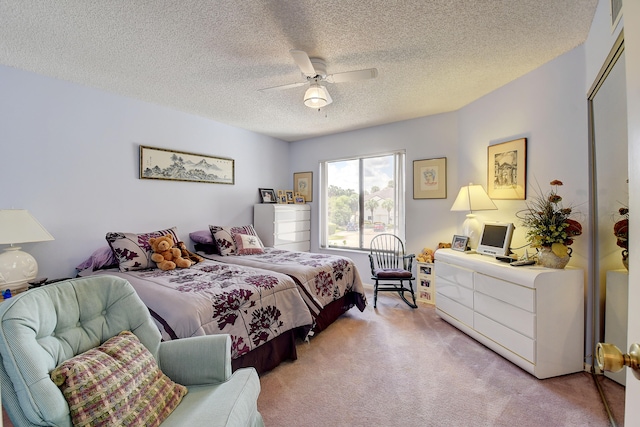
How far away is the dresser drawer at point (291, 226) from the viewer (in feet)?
15.0

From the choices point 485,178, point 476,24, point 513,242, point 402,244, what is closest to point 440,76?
point 476,24

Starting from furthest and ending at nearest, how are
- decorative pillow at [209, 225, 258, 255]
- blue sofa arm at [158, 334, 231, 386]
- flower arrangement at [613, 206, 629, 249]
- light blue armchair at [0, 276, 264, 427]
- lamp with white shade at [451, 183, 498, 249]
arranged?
decorative pillow at [209, 225, 258, 255]
lamp with white shade at [451, 183, 498, 249]
flower arrangement at [613, 206, 629, 249]
blue sofa arm at [158, 334, 231, 386]
light blue armchair at [0, 276, 264, 427]

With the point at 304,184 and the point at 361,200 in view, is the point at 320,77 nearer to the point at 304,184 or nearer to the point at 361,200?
the point at 361,200

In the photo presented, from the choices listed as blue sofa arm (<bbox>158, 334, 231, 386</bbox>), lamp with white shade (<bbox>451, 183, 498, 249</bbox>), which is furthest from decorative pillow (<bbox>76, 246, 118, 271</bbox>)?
lamp with white shade (<bbox>451, 183, 498, 249</bbox>)

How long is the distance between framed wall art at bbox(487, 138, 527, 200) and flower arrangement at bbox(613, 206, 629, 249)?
3.67 feet

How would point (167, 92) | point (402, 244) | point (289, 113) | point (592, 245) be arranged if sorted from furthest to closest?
1. point (402, 244)
2. point (289, 113)
3. point (167, 92)
4. point (592, 245)

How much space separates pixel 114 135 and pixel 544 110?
14.3 ft

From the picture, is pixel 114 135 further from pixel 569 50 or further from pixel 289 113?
pixel 569 50

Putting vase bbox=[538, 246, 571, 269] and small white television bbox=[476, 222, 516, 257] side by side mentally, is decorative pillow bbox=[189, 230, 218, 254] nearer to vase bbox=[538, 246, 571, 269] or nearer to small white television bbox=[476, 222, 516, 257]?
small white television bbox=[476, 222, 516, 257]

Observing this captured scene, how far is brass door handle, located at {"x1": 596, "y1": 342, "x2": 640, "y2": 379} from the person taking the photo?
0.60 metres

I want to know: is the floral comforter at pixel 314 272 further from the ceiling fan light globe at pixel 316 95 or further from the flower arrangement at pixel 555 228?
the flower arrangement at pixel 555 228

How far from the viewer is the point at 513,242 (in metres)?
2.86

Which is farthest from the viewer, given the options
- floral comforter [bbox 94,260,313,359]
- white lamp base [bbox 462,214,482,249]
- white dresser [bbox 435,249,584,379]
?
white lamp base [bbox 462,214,482,249]

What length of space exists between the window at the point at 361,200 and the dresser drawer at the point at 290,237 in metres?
0.30
